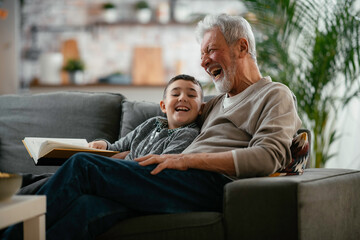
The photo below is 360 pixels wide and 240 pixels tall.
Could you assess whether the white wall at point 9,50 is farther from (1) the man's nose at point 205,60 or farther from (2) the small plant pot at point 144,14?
(1) the man's nose at point 205,60

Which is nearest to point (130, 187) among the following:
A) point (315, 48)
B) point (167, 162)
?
point (167, 162)

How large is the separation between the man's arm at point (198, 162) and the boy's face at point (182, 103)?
1.31 feet

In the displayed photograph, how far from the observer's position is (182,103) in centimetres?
196

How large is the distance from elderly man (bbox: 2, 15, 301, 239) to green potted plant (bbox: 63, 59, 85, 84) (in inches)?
138

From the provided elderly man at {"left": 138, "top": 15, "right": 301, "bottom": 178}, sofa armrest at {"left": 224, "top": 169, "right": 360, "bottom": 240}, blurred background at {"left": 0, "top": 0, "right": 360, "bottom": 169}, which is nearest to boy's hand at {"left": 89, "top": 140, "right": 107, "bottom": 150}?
elderly man at {"left": 138, "top": 15, "right": 301, "bottom": 178}

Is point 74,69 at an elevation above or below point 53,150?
above

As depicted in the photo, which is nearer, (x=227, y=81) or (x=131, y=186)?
(x=131, y=186)

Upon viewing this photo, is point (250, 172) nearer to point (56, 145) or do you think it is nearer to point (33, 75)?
point (56, 145)

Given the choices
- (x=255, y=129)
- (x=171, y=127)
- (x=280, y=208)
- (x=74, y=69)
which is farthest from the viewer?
(x=74, y=69)

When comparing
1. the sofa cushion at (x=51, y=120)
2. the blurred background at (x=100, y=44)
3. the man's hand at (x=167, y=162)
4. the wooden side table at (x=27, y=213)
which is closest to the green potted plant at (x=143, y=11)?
the blurred background at (x=100, y=44)

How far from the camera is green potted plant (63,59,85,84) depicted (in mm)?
5023

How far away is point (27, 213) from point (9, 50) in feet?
14.3

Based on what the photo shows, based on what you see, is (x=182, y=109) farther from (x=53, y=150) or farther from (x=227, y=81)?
(x=53, y=150)

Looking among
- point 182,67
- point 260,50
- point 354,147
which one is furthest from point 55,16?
point 354,147
